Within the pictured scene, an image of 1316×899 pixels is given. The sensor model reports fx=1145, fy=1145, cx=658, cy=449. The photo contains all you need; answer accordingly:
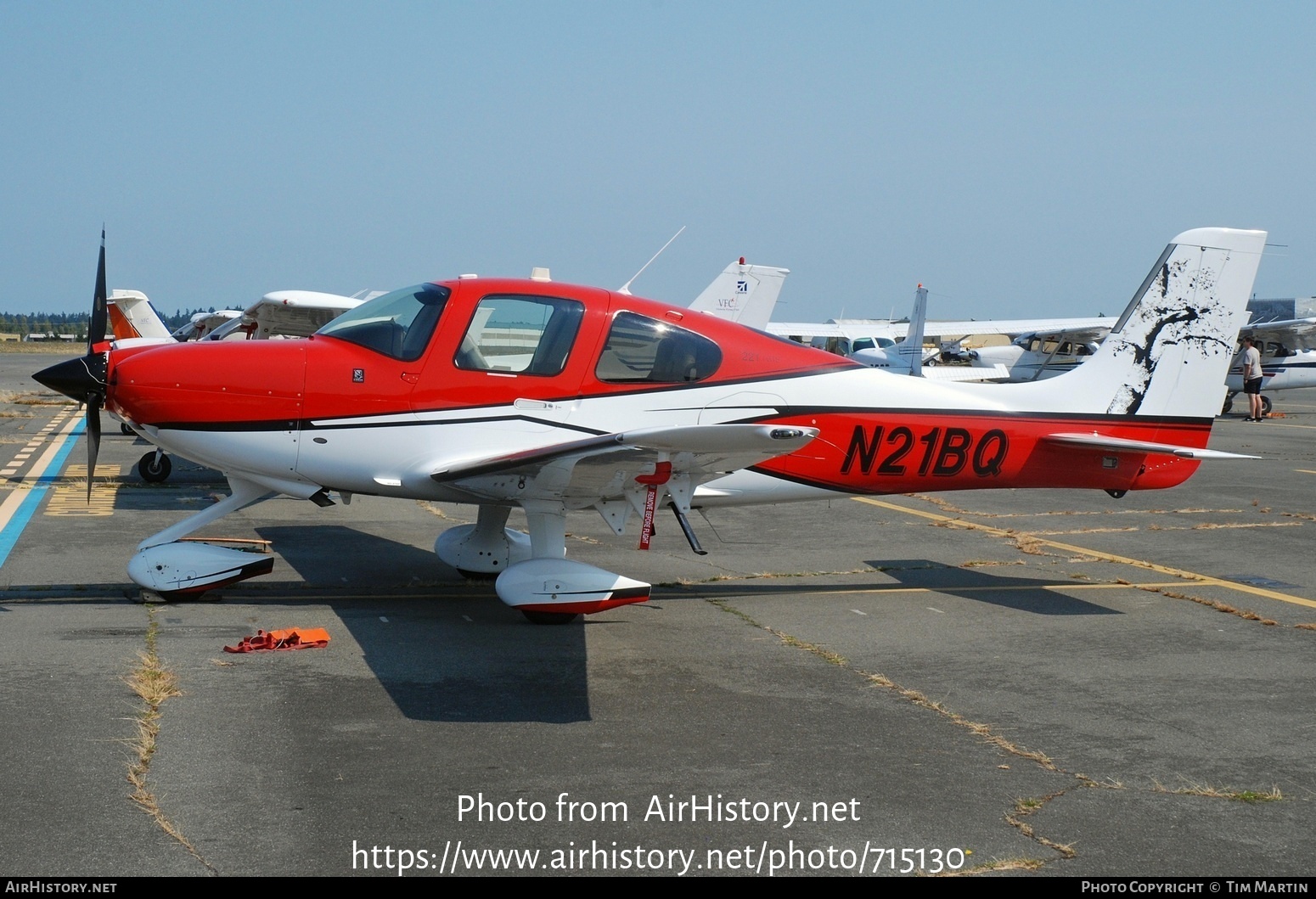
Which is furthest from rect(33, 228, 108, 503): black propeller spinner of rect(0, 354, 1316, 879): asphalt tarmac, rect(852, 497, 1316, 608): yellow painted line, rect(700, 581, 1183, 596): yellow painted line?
rect(852, 497, 1316, 608): yellow painted line

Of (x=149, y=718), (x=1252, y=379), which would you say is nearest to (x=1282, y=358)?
(x=1252, y=379)

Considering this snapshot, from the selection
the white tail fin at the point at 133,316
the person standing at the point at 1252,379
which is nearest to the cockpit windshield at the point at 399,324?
the white tail fin at the point at 133,316

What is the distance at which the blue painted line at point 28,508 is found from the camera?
9562 mm

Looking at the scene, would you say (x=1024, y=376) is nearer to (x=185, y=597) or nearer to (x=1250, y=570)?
(x=1250, y=570)

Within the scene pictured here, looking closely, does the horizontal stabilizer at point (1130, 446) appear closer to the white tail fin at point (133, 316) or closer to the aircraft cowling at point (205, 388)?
the aircraft cowling at point (205, 388)

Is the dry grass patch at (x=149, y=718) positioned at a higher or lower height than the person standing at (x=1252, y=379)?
lower

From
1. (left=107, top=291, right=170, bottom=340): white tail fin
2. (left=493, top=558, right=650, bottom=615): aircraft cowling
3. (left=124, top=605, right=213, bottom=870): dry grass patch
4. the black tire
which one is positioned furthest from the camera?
(left=107, top=291, right=170, bottom=340): white tail fin

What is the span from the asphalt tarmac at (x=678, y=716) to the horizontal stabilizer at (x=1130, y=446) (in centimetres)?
111

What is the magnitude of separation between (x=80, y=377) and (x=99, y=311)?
80 centimetres

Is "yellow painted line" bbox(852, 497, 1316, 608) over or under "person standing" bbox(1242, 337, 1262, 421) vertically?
under

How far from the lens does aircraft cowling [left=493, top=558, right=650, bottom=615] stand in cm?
687

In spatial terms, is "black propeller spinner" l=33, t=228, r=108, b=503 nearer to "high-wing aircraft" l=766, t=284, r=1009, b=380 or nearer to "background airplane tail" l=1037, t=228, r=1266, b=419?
"background airplane tail" l=1037, t=228, r=1266, b=419

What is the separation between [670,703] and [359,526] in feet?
20.2

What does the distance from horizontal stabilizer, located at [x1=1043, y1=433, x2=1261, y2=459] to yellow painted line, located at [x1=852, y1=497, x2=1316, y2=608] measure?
1.17 m
